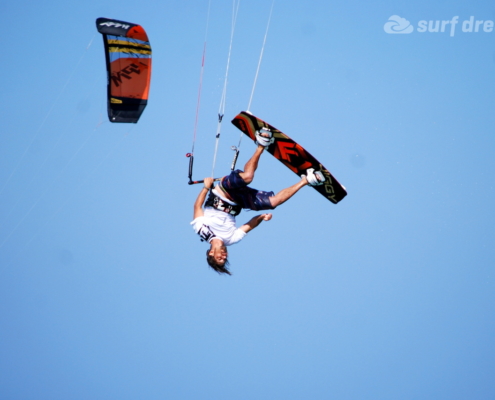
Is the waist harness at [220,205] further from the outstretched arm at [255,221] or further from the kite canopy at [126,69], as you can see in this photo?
the kite canopy at [126,69]

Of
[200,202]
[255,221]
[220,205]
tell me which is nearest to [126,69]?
[200,202]

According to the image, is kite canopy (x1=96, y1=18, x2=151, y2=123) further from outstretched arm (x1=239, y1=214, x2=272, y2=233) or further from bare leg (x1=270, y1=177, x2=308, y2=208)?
bare leg (x1=270, y1=177, x2=308, y2=208)

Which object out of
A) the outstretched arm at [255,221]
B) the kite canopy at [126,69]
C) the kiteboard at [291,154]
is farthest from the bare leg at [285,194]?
the kite canopy at [126,69]

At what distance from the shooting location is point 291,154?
11383 millimetres

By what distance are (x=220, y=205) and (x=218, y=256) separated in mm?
668

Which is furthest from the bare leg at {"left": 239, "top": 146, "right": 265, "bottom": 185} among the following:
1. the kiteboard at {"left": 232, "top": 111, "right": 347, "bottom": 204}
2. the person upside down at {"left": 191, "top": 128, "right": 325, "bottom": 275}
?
the kiteboard at {"left": 232, "top": 111, "right": 347, "bottom": 204}

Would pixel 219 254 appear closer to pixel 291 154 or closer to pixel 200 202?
pixel 200 202

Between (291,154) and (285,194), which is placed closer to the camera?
(285,194)

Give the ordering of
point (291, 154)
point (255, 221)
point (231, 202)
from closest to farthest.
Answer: point (231, 202) → point (255, 221) → point (291, 154)

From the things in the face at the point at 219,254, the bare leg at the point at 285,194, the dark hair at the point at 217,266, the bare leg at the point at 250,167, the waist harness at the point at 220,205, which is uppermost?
the bare leg at the point at 250,167

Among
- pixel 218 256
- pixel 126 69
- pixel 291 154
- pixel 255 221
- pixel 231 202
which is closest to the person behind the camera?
pixel 218 256

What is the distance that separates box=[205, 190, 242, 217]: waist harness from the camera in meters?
11.1

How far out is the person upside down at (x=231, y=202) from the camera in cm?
1095

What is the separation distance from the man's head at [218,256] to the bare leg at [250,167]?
0.84m
